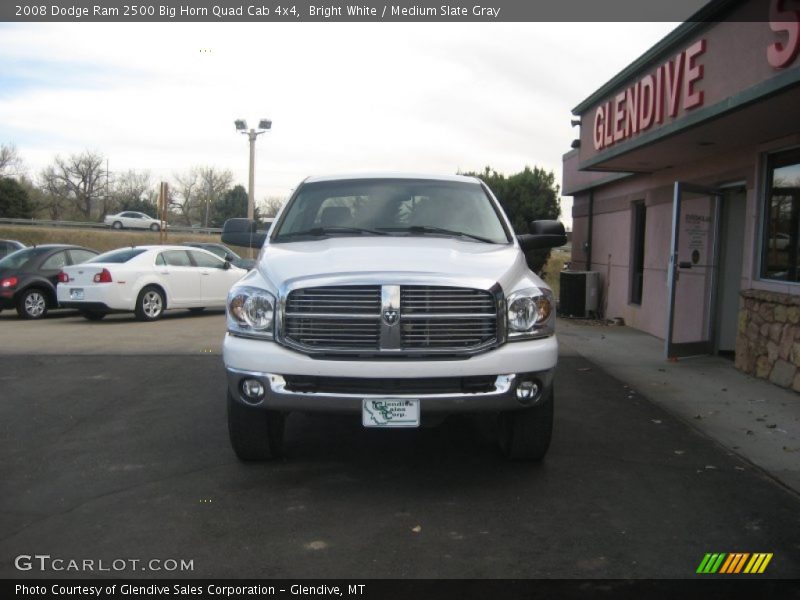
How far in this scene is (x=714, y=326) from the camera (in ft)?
32.2

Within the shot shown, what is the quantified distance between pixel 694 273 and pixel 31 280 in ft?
39.4

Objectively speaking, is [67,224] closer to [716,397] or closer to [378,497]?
[716,397]

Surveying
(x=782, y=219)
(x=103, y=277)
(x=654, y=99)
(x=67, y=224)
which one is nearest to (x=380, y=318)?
(x=782, y=219)

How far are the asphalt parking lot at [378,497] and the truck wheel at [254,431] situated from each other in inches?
4.8

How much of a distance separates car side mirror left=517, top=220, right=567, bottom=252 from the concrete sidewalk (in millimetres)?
1925

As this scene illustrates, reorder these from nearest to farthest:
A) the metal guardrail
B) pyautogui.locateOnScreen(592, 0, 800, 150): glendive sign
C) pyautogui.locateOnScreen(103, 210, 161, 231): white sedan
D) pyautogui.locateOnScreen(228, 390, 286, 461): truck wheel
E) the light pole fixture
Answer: pyautogui.locateOnScreen(228, 390, 286, 461): truck wheel < pyautogui.locateOnScreen(592, 0, 800, 150): glendive sign < the light pole fixture < the metal guardrail < pyautogui.locateOnScreen(103, 210, 161, 231): white sedan

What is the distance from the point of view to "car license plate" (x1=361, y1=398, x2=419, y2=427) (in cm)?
420

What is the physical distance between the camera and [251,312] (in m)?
4.42

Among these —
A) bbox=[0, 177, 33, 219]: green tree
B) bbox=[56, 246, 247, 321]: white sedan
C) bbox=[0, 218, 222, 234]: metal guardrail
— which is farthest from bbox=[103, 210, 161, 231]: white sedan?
bbox=[56, 246, 247, 321]: white sedan

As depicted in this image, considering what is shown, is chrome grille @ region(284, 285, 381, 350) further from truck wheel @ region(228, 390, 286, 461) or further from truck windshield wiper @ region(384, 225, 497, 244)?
truck windshield wiper @ region(384, 225, 497, 244)

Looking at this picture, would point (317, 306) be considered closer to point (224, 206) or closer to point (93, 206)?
point (224, 206)

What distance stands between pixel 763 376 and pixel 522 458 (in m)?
4.41

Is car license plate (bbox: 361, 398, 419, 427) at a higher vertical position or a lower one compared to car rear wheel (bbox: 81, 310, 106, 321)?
higher

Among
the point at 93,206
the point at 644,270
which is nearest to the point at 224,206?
the point at 93,206
